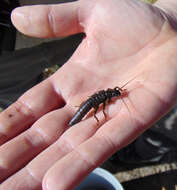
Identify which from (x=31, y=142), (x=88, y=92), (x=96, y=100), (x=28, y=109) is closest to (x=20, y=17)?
(x=28, y=109)

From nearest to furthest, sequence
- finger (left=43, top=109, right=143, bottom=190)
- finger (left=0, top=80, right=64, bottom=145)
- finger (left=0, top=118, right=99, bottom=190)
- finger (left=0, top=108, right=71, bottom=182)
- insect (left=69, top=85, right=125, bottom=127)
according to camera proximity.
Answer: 1. finger (left=43, top=109, right=143, bottom=190)
2. finger (left=0, top=118, right=99, bottom=190)
3. finger (left=0, top=108, right=71, bottom=182)
4. finger (left=0, top=80, right=64, bottom=145)
5. insect (left=69, top=85, right=125, bottom=127)

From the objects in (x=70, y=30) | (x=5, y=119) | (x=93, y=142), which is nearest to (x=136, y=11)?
(x=70, y=30)

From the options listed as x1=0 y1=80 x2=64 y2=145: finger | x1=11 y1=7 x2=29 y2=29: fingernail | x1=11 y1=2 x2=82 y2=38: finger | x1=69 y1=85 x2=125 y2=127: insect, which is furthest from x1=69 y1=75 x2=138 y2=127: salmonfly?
x1=11 y1=7 x2=29 y2=29: fingernail

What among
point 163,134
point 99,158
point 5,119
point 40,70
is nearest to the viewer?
point 99,158

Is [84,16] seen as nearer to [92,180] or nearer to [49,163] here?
[49,163]

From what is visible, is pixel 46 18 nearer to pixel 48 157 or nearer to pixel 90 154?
pixel 48 157

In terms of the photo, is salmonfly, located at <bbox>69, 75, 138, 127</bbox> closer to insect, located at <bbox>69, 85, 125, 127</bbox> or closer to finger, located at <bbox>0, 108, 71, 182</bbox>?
insect, located at <bbox>69, 85, 125, 127</bbox>
